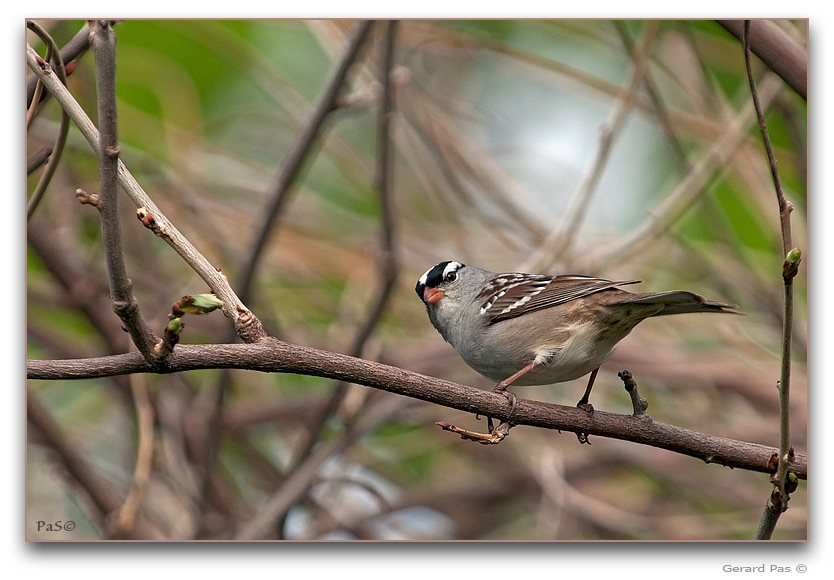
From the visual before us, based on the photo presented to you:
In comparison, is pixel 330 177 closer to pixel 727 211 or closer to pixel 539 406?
pixel 727 211

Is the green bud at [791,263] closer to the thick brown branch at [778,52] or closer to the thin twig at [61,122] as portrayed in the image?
the thick brown branch at [778,52]

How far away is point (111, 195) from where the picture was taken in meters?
1.17

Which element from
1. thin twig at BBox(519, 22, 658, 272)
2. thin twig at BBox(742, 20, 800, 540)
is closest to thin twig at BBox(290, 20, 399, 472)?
thin twig at BBox(519, 22, 658, 272)

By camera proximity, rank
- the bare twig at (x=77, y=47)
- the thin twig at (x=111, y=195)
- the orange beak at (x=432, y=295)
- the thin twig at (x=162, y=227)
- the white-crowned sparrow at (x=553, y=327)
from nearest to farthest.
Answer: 1. the thin twig at (x=111, y=195)
2. the thin twig at (x=162, y=227)
3. the bare twig at (x=77, y=47)
4. the white-crowned sparrow at (x=553, y=327)
5. the orange beak at (x=432, y=295)

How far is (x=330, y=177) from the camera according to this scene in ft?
9.27

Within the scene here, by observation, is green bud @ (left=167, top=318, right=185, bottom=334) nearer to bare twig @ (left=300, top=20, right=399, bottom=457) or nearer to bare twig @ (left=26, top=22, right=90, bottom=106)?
bare twig @ (left=26, top=22, right=90, bottom=106)

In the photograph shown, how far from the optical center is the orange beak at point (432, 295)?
7.17ft

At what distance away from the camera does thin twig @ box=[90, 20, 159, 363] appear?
1.12 meters

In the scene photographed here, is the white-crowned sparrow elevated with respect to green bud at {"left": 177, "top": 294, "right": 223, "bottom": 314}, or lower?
elevated

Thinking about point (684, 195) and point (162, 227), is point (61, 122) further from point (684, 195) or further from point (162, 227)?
point (684, 195)

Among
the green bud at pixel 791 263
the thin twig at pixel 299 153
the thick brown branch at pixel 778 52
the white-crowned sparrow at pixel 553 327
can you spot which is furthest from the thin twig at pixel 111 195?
the thick brown branch at pixel 778 52

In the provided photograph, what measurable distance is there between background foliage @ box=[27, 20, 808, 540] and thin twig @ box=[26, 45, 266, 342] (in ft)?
2.87

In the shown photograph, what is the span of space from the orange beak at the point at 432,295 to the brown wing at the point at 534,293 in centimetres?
14

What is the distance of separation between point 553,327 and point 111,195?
1057 millimetres
